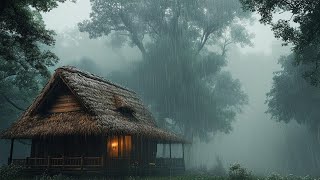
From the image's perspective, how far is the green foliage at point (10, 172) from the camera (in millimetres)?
22103

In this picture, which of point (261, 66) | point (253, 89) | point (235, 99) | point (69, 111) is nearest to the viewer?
point (69, 111)

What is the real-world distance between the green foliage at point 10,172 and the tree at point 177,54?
1058 inches

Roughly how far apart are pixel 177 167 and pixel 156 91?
65.1 feet

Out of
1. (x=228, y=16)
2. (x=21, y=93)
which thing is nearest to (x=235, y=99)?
(x=228, y=16)

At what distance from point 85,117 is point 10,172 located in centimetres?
607

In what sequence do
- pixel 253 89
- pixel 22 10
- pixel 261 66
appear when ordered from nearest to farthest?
pixel 22 10 → pixel 253 89 → pixel 261 66

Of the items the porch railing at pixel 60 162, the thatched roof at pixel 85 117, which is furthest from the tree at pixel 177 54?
the porch railing at pixel 60 162

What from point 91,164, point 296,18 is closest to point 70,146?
point 91,164

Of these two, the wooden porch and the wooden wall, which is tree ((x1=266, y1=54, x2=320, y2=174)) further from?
the wooden wall

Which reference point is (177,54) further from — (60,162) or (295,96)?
(60,162)

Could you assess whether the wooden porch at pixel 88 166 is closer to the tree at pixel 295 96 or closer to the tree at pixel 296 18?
the tree at pixel 296 18

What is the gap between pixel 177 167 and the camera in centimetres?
3141

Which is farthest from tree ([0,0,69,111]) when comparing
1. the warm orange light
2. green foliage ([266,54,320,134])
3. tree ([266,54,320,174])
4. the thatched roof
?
green foliage ([266,54,320,134])

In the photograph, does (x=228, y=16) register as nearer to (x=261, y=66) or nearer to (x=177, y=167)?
(x=177, y=167)
